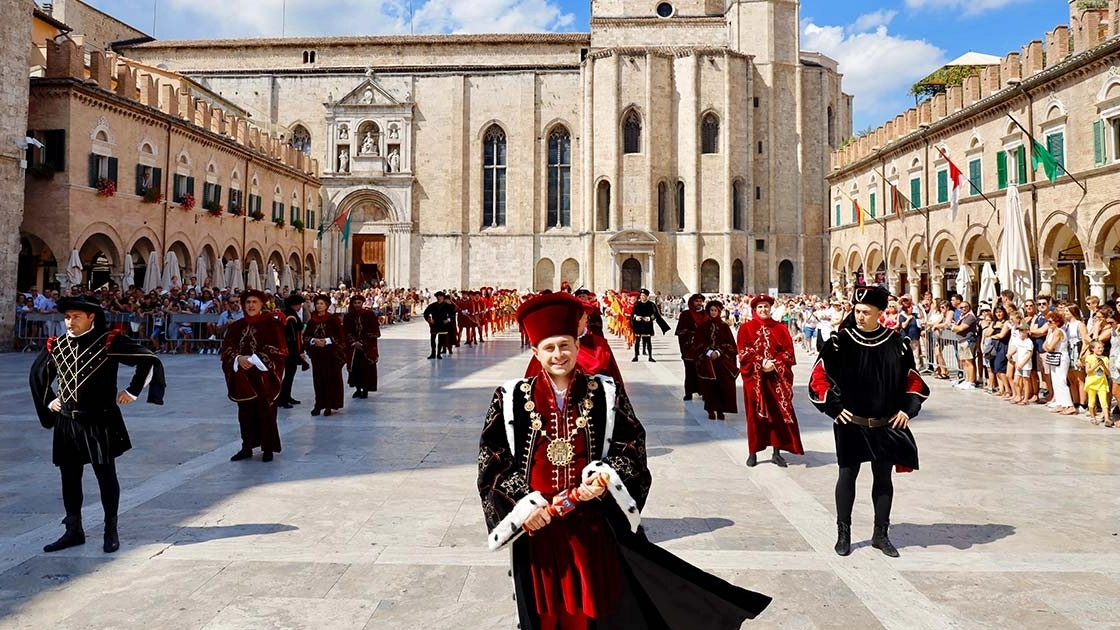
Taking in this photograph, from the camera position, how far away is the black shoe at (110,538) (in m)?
4.96

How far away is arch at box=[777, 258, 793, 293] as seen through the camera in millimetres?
47966

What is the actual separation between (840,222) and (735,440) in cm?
3116

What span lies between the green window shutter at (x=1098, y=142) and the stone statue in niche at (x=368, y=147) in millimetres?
39799

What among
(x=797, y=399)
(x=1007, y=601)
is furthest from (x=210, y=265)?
(x=1007, y=601)

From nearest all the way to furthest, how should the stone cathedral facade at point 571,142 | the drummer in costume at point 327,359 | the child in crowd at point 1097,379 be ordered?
the child in crowd at point 1097,379 < the drummer in costume at point 327,359 < the stone cathedral facade at point 571,142

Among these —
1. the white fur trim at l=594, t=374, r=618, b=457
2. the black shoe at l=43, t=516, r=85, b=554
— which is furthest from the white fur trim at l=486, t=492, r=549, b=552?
the black shoe at l=43, t=516, r=85, b=554

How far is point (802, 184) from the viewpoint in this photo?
47.4m

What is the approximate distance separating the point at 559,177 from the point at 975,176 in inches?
1145

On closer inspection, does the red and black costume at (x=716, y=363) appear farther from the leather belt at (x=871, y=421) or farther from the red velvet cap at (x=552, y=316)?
the red velvet cap at (x=552, y=316)

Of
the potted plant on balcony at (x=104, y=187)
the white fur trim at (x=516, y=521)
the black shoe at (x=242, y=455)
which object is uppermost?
the potted plant on balcony at (x=104, y=187)

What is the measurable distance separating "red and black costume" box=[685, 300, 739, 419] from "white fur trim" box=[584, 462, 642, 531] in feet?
24.5

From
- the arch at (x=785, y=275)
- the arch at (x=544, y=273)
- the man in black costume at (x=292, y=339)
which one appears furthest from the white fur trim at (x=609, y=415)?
the arch at (x=785, y=275)

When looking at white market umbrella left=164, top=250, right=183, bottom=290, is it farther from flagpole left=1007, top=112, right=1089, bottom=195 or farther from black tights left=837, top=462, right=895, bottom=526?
flagpole left=1007, top=112, right=1089, bottom=195

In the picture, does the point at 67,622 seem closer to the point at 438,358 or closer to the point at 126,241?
the point at 438,358
